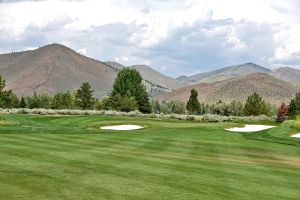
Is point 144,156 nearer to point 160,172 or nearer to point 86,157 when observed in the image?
point 86,157

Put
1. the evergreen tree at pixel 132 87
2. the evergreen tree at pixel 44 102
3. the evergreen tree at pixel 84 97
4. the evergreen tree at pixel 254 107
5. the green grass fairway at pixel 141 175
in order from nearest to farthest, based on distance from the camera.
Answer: the green grass fairway at pixel 141 175, the evergreen tree at pixel 254 107, the evergreen tree at pixel 84 97, the evergreen tree at pixel 132 87, the evergreen tree at pixel 44 102

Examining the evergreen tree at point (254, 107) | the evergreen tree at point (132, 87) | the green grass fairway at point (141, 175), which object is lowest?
the green grass fairway at point (141, 175)

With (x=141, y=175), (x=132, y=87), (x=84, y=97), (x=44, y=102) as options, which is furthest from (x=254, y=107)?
(x=141, y=175)

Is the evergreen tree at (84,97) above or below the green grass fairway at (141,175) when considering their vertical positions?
above

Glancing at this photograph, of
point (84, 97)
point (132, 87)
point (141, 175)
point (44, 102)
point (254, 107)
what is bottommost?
point (141, 175)

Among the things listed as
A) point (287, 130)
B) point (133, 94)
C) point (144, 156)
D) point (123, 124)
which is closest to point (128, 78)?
point (133, 94)

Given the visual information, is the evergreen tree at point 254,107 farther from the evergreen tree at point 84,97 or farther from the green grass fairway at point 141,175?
the green grass fairway at point 141,175

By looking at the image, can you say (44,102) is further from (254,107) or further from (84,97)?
(254,107)

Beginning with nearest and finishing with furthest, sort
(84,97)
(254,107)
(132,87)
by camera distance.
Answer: (254,107) → (84,97) → (132,87)

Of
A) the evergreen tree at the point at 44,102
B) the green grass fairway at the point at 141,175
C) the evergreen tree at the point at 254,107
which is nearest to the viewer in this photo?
the green grass fairway at the point at 141,175

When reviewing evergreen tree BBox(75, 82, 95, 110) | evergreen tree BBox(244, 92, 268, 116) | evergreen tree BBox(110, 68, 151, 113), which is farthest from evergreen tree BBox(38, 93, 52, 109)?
evergreen tree BBox(244, 92, 268, 116)

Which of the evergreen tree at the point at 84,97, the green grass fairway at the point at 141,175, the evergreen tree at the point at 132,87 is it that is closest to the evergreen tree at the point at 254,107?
the evergreen tree at the point at 132,87

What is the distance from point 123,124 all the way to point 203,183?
42548mm

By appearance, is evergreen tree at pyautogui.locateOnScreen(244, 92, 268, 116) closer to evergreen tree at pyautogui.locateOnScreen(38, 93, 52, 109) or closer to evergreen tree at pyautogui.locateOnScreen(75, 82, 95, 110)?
evergreen tree at pyautogui.locateOnScreen(75, 82, 95, 110)
